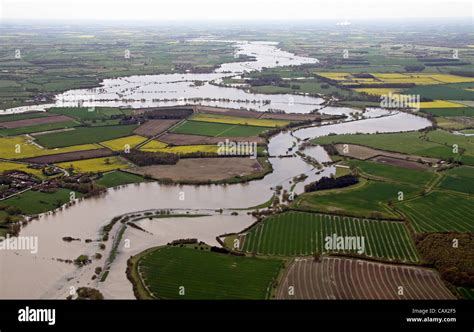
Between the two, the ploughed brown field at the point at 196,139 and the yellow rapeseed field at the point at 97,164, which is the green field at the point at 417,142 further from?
the yellow rapeseed field at the point at 97,164

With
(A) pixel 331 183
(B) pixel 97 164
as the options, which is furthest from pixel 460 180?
(B) pixel 97 164

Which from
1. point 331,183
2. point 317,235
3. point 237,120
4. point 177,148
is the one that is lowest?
point 317,235

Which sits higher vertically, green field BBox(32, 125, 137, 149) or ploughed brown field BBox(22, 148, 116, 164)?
green field BBox(32, 125, 137, 149)

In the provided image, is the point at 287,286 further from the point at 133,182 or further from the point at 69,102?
the point at 69,102

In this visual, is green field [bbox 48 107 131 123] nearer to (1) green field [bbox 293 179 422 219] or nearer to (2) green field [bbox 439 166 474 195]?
(1) green field [bbox 293 179 422 219]

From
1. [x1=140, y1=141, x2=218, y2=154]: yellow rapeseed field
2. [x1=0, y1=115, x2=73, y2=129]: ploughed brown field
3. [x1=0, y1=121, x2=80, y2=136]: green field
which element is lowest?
[x1=140, y1=141, x2=218, y2=154]: yellow rapeseed field

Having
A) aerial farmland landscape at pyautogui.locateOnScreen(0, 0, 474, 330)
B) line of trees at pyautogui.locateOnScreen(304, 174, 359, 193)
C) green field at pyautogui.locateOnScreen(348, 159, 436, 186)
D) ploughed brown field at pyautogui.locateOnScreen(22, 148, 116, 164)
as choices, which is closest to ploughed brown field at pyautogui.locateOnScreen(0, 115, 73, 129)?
aerial farmland landscape at pyautogui.locateOnScreen(0, 0, 474, 330)

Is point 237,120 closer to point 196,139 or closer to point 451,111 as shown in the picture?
point 196,139
